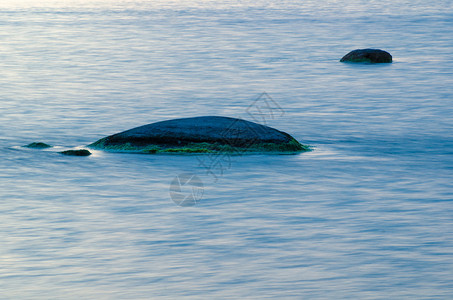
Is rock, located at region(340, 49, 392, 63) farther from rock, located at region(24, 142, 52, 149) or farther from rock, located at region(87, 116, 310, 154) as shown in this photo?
rock, located at region(24, 142, 52, 149)

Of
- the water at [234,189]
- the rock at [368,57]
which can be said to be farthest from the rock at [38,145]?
the rock at [368,57]

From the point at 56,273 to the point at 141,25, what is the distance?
41.2 meters

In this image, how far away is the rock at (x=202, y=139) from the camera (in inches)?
621

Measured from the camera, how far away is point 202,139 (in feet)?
52.2

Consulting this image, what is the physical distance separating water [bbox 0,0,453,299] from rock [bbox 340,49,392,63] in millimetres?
676

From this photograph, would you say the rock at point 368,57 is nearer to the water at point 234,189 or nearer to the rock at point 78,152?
the water at point 234,189

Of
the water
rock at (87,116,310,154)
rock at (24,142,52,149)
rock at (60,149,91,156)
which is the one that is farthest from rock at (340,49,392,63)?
rock at (60,149,91,156)

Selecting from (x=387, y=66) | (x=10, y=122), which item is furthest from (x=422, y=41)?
(x=10, y=122)

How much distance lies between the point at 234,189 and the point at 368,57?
63.0 feet

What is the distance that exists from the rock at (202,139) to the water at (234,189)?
423 mm

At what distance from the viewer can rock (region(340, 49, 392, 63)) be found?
104 ft

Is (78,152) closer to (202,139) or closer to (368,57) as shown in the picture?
(202,139)

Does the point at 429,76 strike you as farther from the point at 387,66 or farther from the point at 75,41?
the point at 75,41

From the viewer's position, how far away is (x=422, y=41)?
4034cm
